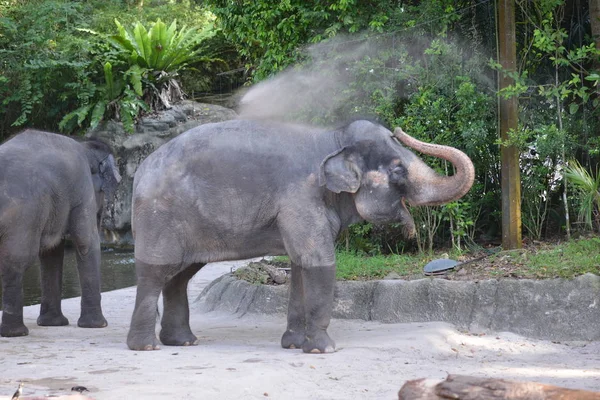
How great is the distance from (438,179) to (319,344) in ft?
5.53

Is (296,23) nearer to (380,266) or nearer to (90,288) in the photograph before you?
(380,266)

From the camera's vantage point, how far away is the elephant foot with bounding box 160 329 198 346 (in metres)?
7.92

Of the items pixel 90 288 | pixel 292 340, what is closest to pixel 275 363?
pixel 292 340

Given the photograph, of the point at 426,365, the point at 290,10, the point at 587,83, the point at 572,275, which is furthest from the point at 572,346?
the point at 290,10

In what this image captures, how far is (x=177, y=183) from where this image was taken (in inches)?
302

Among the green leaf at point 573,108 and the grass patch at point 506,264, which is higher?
the green leaf at point 573,108

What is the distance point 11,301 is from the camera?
8688 millimetres

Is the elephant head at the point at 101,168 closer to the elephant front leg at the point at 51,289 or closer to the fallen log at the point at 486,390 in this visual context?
the elephant front leg at the point at 51,289

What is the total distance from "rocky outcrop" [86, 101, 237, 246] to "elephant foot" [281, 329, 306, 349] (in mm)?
12463

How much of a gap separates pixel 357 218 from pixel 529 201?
362 cm

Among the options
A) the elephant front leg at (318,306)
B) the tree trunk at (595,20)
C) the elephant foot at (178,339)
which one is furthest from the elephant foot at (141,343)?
the tree trunk at (595,20)

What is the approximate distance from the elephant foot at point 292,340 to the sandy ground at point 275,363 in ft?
0.23

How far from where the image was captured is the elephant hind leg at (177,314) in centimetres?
795

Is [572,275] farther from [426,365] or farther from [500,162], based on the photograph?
[500,162]
